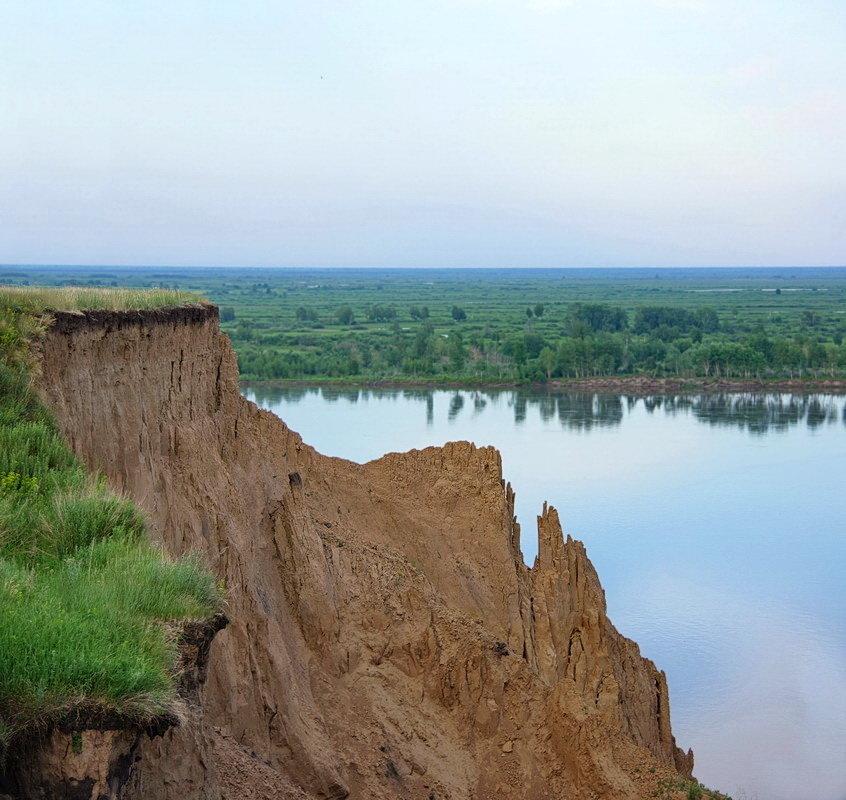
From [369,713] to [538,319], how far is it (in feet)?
390

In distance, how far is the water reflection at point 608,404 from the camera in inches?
2311

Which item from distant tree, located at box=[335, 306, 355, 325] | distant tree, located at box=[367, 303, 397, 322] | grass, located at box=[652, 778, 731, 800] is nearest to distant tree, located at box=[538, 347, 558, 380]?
distant tree, located at box=[335, 306, 355, 325]

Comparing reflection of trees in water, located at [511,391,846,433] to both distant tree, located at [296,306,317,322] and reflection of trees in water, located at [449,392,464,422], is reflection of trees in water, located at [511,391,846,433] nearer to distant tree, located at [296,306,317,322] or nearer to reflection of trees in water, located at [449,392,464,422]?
reflection of trees in water, located at [449,392,464,422]

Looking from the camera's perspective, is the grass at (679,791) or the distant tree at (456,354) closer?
the grass at (679,791)

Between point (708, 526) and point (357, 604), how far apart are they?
83.5ft

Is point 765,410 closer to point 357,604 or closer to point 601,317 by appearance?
point 357,604

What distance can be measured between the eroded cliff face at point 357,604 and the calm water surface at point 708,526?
542 centimetres

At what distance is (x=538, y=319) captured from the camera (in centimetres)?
12938

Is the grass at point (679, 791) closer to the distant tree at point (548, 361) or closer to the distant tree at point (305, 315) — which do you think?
the distant tree at point (548, 361)

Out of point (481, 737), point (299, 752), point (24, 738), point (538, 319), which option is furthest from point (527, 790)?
point (538, 319)

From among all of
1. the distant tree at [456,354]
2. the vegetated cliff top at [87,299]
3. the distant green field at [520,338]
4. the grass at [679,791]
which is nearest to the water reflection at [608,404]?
the distant green field at [520,338]

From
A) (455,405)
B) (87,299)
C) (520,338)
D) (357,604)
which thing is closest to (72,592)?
(87,299)

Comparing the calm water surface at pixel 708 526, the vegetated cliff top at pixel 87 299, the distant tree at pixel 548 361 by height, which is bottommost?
the calm water surface at pixel 708 526

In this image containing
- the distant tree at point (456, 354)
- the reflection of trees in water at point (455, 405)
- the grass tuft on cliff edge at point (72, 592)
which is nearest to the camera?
the grass tuft on cliff edge at point (72, 592)
